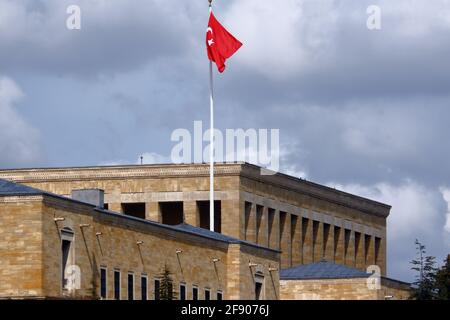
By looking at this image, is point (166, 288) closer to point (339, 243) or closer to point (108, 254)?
point (108, 254)

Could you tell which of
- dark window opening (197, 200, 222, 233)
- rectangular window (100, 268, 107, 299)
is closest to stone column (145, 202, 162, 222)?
dark window opening (197, 200, 222, 233)

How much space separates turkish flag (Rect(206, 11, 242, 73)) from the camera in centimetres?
10538

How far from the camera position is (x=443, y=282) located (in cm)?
9175

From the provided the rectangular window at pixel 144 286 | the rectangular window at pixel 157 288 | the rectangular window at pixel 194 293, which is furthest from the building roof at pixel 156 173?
the rectangular window at pixel 144 286

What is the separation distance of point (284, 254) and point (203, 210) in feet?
25.0

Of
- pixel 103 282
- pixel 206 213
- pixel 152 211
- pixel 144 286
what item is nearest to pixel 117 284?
pixel 103 282

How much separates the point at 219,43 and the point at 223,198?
81.8ft

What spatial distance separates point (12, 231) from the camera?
81.1 meters

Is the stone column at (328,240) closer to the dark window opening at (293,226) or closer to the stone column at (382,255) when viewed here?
the dark window opening at (293,226)

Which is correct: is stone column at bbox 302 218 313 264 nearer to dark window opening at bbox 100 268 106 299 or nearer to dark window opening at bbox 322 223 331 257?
dark window opening at bbox 322 223 331 257

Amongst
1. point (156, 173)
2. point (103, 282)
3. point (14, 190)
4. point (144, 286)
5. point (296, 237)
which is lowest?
point (103, 282)

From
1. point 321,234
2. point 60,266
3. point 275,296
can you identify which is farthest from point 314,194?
point 60,266
